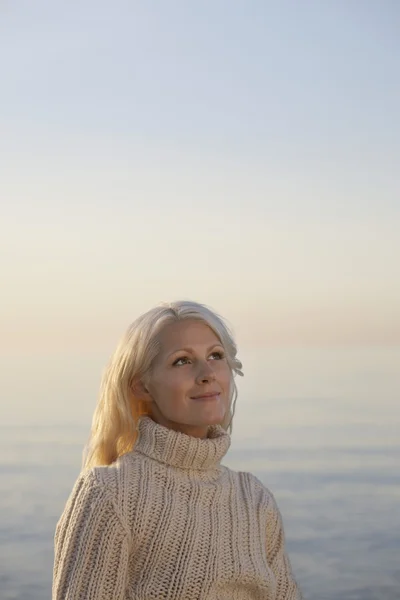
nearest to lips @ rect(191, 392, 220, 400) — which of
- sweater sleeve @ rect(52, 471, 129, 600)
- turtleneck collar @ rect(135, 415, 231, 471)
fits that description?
turtleneck collar @ rect(135, 415, 231, 471)

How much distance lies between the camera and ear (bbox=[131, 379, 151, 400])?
3.04 meters

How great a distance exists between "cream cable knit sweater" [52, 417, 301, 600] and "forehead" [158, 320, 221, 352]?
211mm

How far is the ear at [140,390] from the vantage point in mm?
3039

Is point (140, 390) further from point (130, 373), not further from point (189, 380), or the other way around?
point (189, 380)

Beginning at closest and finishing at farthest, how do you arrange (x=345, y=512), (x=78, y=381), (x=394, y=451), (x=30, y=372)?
(x=345, y=512) < (x=394, y=451) < (x=78, y=381) < (x=30, y=372)

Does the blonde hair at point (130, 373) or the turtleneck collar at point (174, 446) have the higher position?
the blonde hair at point (130, 373)

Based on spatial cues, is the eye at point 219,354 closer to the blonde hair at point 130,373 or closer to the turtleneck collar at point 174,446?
the blonde hair at point 130,373

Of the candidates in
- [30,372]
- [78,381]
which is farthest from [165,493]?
[30,372]

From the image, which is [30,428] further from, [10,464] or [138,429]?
[138,429]

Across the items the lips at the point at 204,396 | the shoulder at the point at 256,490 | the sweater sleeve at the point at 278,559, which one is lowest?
the sweater sleeve at the point at 278,559

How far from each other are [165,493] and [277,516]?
446 millimetres

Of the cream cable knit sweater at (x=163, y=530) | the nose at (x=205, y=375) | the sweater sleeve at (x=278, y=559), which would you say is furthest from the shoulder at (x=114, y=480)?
the sweater sleeve at (x=278, y=559)

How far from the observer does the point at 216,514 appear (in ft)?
9.78

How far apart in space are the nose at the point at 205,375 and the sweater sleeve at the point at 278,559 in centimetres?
46
